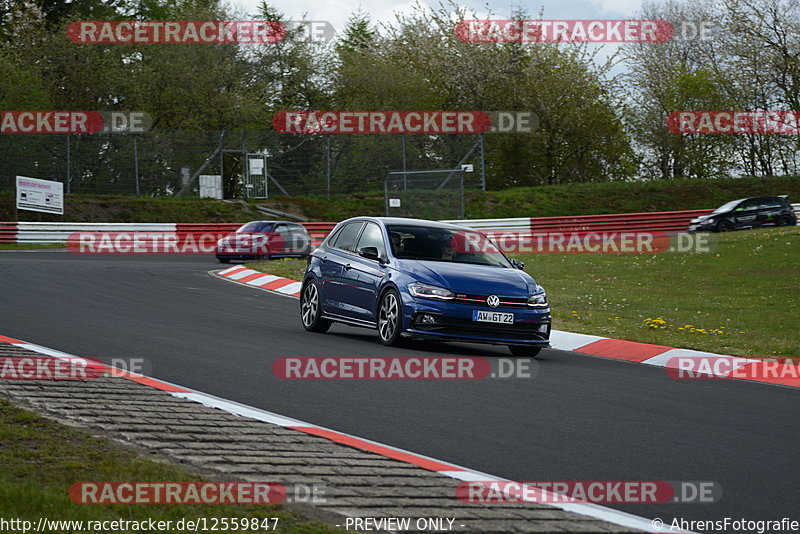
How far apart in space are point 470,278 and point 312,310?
2.75m

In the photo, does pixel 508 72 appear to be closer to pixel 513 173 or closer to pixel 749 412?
pixel 513 173

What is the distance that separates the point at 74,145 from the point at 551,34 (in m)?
29.1

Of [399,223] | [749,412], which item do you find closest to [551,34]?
[399,223]

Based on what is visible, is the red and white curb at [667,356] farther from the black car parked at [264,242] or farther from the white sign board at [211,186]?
the white sign board at [211,186]

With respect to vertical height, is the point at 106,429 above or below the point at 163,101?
below

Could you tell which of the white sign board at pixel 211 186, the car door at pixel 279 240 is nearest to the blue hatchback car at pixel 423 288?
the car door at pixel 279 240

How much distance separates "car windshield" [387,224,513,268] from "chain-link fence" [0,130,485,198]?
93.3 feet

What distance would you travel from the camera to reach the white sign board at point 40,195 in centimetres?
3656

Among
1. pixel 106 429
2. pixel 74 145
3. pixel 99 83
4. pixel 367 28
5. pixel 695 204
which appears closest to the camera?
pixel 106 429

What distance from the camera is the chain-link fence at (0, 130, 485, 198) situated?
3847 centimetres

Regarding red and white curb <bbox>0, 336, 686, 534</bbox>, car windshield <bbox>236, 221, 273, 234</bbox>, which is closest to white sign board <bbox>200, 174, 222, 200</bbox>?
car windshield <bbox>236, 221, 273, 234</bbox>

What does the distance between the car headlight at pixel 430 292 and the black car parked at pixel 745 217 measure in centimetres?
2997

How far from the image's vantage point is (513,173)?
5384cm

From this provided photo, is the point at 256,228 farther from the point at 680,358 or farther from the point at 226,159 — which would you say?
the point at 680,358
